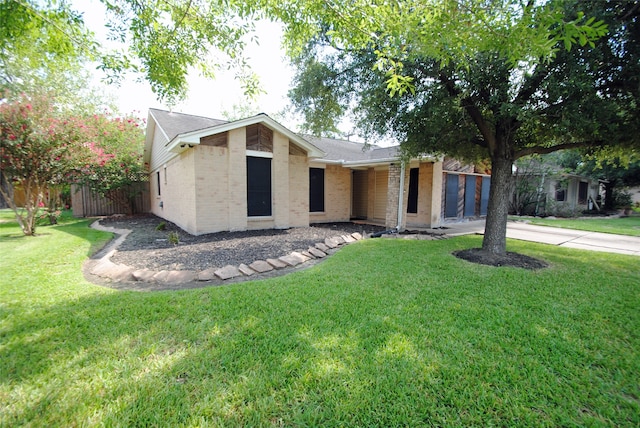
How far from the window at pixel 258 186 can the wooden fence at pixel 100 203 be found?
10.6m

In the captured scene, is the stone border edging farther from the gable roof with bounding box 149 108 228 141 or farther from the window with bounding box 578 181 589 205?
the window with bounding box 578 181 589 205

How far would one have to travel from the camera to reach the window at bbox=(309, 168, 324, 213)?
41.1 ft

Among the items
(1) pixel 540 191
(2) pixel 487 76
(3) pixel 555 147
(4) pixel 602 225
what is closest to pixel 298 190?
(2) pixel 487 76

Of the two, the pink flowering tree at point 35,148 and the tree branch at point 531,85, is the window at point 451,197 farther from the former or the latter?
the pink flowering tree at point 35,148

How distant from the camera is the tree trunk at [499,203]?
6383mm

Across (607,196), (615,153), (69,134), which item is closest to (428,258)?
(615,153)

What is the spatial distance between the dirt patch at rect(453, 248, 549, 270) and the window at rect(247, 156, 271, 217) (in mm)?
6280

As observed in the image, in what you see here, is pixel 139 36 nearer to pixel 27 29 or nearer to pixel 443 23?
pixel 27 29

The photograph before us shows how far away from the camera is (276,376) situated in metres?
2.33

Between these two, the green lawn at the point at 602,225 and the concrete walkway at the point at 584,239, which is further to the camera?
the green lawn at the point at 602,225

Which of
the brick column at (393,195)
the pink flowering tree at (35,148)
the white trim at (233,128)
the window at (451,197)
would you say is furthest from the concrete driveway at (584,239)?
the pink flowering tree at (35,148)

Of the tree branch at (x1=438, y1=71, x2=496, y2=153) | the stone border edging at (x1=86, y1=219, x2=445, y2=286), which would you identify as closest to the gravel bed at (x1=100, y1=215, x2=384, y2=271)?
the stone border edging at (x1=86, y1=219, x2=445, y2=286)

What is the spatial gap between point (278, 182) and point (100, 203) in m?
12.8

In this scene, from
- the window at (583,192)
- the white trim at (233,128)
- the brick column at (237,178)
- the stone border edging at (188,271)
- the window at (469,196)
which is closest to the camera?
the stone border edging at (188,271)
